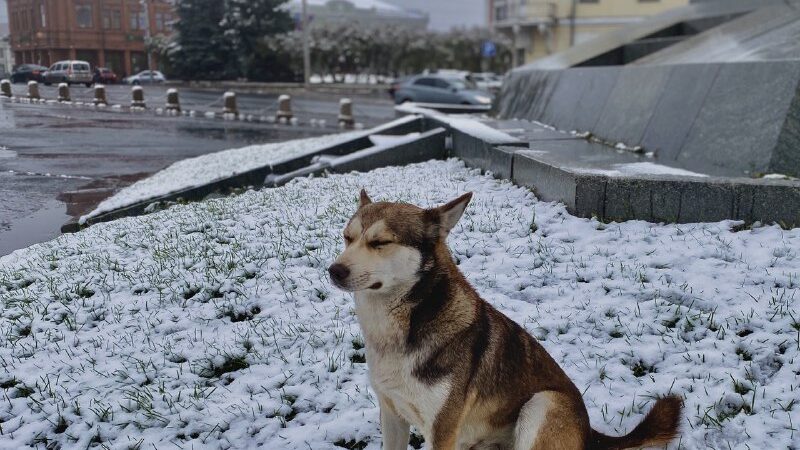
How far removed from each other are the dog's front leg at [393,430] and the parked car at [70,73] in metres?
7.95

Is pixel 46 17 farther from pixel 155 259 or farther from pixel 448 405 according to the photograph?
pixel 448 405

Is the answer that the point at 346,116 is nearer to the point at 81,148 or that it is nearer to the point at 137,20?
the point at 81,148

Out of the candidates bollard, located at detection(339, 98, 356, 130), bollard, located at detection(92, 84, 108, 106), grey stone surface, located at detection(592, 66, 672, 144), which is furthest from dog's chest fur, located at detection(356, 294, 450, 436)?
bollard, located at detection(339, 98, 356, 130)

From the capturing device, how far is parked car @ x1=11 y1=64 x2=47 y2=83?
8719 mm

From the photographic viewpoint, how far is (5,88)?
902 centimetres

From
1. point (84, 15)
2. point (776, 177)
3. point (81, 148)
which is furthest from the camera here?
point (81, 148)

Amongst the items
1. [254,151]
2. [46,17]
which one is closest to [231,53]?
[254,151]

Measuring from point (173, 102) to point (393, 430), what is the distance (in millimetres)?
23648

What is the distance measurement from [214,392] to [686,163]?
22.3ft

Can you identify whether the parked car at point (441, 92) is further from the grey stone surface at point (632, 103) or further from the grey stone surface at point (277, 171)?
the grey stone surface at point (632, 103)

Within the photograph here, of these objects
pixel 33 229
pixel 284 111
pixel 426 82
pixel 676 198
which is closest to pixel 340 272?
pixel 676 198

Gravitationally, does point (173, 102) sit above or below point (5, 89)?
→ below

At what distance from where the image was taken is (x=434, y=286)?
3076mm

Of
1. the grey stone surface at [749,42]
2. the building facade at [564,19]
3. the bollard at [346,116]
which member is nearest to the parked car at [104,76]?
the grey stone surface at [749,42]
